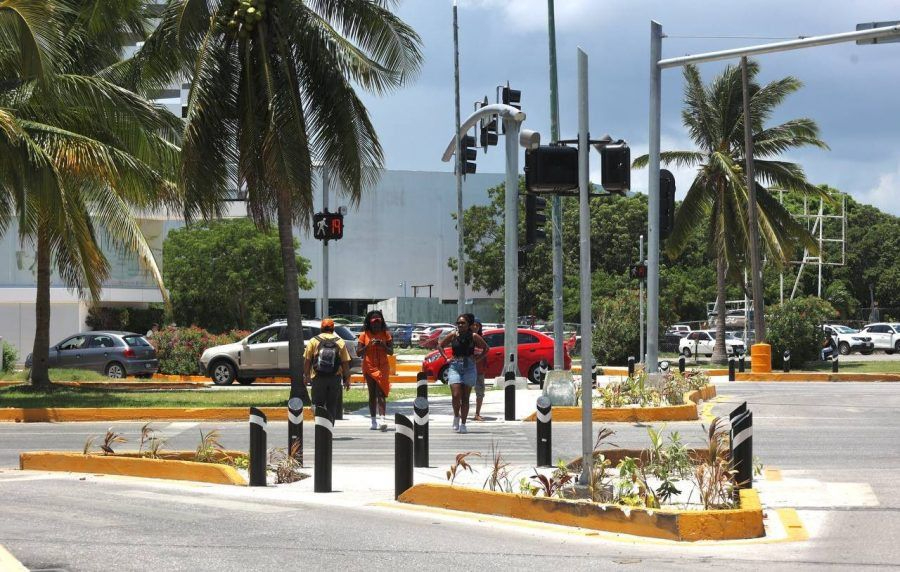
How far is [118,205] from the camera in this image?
23.6m

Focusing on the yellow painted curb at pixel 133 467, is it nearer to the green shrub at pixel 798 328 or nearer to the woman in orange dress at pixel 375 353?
the woman in orange dress at pixel 375 353

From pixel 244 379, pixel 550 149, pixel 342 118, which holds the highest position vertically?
pixel 342 118

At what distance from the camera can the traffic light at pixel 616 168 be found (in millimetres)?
10547

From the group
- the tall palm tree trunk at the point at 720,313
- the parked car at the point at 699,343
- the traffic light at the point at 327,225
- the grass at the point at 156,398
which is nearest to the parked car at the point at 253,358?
the grass at the point at 156,398

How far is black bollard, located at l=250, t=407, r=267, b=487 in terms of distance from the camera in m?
11.4

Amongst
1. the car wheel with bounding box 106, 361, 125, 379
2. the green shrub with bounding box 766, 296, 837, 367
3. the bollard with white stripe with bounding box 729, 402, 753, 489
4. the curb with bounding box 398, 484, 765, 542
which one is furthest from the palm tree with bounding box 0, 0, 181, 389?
the green shrub with bounding box 766, 296, 837, 367

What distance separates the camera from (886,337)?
54219 mm

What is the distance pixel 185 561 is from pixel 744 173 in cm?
3390

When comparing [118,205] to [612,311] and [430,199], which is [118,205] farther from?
[430,199]

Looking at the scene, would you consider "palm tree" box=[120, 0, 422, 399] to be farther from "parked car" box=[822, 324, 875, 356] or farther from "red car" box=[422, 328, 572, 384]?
"parked car" box=[822, 324, 875, 356]

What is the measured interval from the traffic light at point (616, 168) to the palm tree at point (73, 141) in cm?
1154

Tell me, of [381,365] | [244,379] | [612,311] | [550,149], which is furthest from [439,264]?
[550,149]

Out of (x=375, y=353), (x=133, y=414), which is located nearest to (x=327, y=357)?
(x=375, y=353)

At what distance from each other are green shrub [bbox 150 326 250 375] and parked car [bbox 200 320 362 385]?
13.1ft
